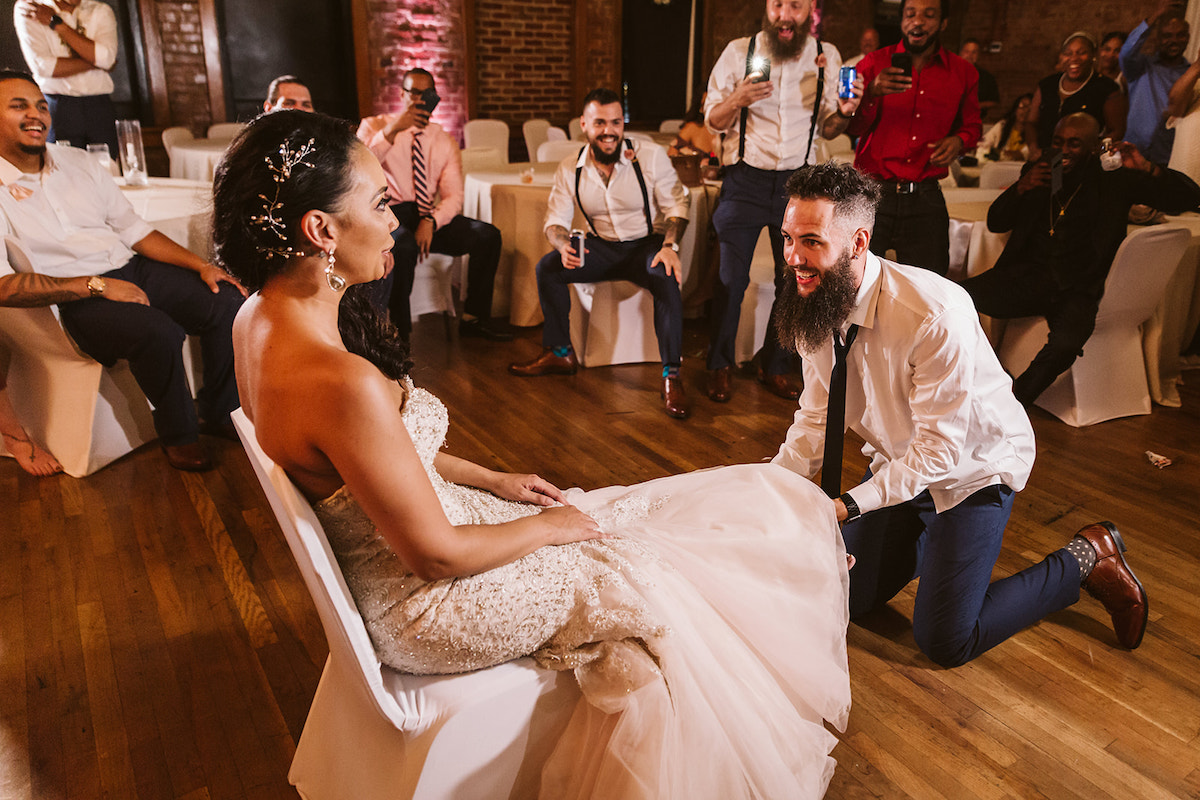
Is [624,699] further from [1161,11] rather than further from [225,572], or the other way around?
[1161,11]

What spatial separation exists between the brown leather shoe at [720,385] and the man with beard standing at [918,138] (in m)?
0.86

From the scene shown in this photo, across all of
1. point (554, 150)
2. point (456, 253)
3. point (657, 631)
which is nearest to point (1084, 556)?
point (657, 631)

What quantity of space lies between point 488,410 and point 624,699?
244 cm

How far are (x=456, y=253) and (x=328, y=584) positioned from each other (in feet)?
11.8

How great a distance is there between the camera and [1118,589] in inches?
81.0

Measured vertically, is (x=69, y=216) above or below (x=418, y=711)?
above

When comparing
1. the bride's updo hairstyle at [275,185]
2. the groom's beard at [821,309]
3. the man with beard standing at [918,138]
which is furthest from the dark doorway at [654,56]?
the bride's updo hairstyle at [275,185]

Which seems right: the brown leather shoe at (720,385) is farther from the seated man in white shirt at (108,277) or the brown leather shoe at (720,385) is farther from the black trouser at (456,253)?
the seated man in white shirt at (108,277)

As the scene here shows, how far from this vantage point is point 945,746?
1.75m

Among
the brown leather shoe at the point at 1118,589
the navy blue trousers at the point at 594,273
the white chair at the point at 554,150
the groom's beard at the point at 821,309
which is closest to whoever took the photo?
the groom's beard at the point at 821,309

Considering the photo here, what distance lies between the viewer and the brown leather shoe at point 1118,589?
204 centimetres

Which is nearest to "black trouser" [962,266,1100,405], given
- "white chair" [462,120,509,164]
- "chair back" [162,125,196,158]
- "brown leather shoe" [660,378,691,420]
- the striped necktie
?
"brown leather shoe" [660,378,691,420]

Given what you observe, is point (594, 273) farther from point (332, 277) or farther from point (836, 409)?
point (332, 277)

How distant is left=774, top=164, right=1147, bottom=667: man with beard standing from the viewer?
1.74m
